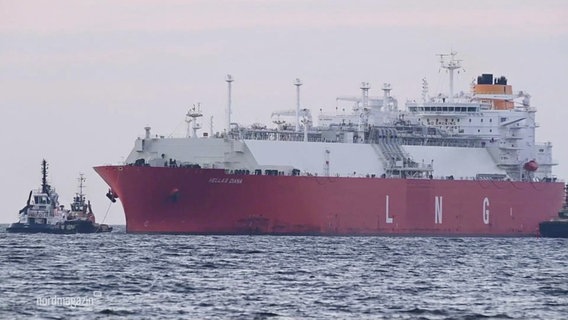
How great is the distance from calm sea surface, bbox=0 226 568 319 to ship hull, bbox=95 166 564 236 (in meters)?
5.94

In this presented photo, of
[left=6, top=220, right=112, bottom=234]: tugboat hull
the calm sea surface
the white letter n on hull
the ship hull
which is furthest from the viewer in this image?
[left=6, top=220, right=112, bottom=234]: tugboat hull

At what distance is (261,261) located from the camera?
53.3 meters

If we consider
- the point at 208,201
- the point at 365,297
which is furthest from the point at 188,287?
the point at 208,201

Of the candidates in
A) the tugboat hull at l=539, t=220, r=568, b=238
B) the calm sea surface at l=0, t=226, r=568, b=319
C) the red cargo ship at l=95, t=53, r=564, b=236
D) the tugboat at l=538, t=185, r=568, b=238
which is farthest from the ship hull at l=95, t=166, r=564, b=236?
the calm sea surface at l=0, t=226, r=568, b=319

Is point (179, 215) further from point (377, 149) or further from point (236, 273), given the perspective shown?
point (236, 273)

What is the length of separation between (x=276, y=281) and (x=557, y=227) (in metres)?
41.5

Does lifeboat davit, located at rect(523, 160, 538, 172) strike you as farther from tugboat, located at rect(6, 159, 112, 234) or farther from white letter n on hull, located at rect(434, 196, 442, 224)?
tugboat, located at rect(6, 159, 112, 234)

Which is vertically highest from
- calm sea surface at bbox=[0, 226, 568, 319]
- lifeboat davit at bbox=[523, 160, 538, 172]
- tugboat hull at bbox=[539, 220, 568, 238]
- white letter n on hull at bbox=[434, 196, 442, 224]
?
lifeboat davit at bbox=[523, 160, 538, 172]

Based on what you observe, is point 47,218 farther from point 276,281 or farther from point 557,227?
point 276,281

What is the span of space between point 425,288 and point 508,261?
1516cm

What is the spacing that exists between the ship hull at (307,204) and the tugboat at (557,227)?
2.86 metres

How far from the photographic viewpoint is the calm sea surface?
118 feet

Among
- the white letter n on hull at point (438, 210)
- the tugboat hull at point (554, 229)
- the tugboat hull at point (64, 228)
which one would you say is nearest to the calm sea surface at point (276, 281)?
the white letter n on hull at point (438, 210)

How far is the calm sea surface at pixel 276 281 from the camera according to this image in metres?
36.0
